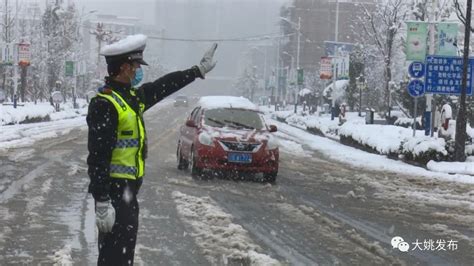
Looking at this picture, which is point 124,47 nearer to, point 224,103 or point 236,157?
point 236,157

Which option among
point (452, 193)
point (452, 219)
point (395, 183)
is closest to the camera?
point (452, 219)

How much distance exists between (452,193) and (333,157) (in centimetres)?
735

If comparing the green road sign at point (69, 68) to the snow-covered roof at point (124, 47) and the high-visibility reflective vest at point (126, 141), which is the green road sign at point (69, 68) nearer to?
the snow-covered roof at point (124, 47)

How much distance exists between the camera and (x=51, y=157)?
15992 mm

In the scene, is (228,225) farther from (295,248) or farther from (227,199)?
(227,199)

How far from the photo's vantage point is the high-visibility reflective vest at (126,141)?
389cm

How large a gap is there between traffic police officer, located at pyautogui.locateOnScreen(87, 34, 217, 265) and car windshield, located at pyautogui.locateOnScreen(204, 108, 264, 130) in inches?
361

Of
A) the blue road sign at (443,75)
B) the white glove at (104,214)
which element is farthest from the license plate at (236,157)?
the blue road sign at (443,75)

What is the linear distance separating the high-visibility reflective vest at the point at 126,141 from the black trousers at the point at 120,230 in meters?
0.07

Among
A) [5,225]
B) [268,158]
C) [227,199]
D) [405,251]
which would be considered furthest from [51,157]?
[405,251]

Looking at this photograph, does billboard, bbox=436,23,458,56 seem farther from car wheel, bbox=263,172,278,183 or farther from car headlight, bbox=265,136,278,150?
car wheel, bbox=263,172,278,183

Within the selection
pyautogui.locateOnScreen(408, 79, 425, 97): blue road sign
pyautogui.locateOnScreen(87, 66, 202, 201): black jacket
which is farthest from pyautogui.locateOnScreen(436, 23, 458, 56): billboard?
pyautogui.locateOnScreen(87, 66, 202, 201): black jacket

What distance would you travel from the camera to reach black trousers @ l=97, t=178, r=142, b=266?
3.95 m

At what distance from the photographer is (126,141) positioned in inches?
156
